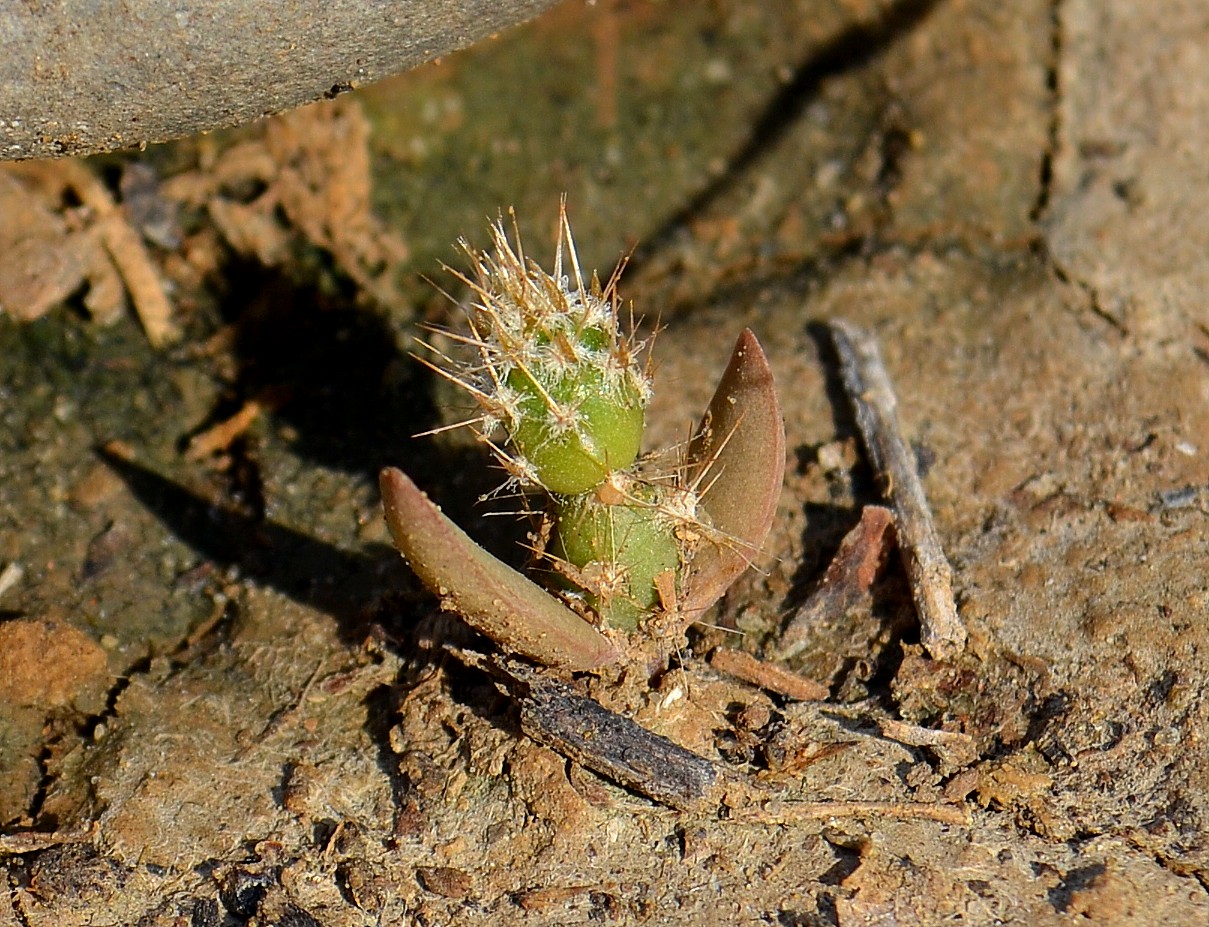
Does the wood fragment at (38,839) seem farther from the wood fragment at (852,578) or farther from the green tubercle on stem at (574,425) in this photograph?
the wood fragment at (852,578)

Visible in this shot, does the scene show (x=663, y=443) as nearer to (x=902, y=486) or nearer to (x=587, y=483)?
(x=902, y=486)

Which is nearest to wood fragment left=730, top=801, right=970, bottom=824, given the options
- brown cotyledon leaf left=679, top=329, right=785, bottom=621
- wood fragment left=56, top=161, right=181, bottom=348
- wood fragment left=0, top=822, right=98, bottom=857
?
brown cotyledon leaf left=679, top=329, right=785, bottom=621

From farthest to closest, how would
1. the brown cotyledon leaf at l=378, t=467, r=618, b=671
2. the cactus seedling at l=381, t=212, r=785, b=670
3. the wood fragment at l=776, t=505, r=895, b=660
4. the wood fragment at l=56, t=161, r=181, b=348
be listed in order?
the wood fragment at l=56, t=161, r=181, b=348 < the wood fragment at l=776, t=505, r=895, b=660 < the cactus seedling at l=381, t=212, r=785, b=670 < the brown cotyledon leaf at l=378, t=467, r=618, b=671

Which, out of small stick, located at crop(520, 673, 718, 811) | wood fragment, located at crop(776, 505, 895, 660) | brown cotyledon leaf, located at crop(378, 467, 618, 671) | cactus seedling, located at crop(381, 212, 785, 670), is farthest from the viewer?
wood fragment, located at crop(776, 505, 895, 660)

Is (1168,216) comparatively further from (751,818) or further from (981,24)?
(751,818)

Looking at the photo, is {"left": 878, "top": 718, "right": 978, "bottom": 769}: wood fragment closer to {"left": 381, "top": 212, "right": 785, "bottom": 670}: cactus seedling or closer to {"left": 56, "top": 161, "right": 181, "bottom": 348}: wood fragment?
{"left": 381, "top": 212, "right": 785, "bottom": 670}: cactus seedling

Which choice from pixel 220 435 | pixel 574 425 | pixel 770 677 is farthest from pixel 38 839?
→ pixel 770 677

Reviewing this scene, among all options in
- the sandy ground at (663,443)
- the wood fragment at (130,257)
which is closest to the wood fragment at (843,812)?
the sandy ground at (663,443)
